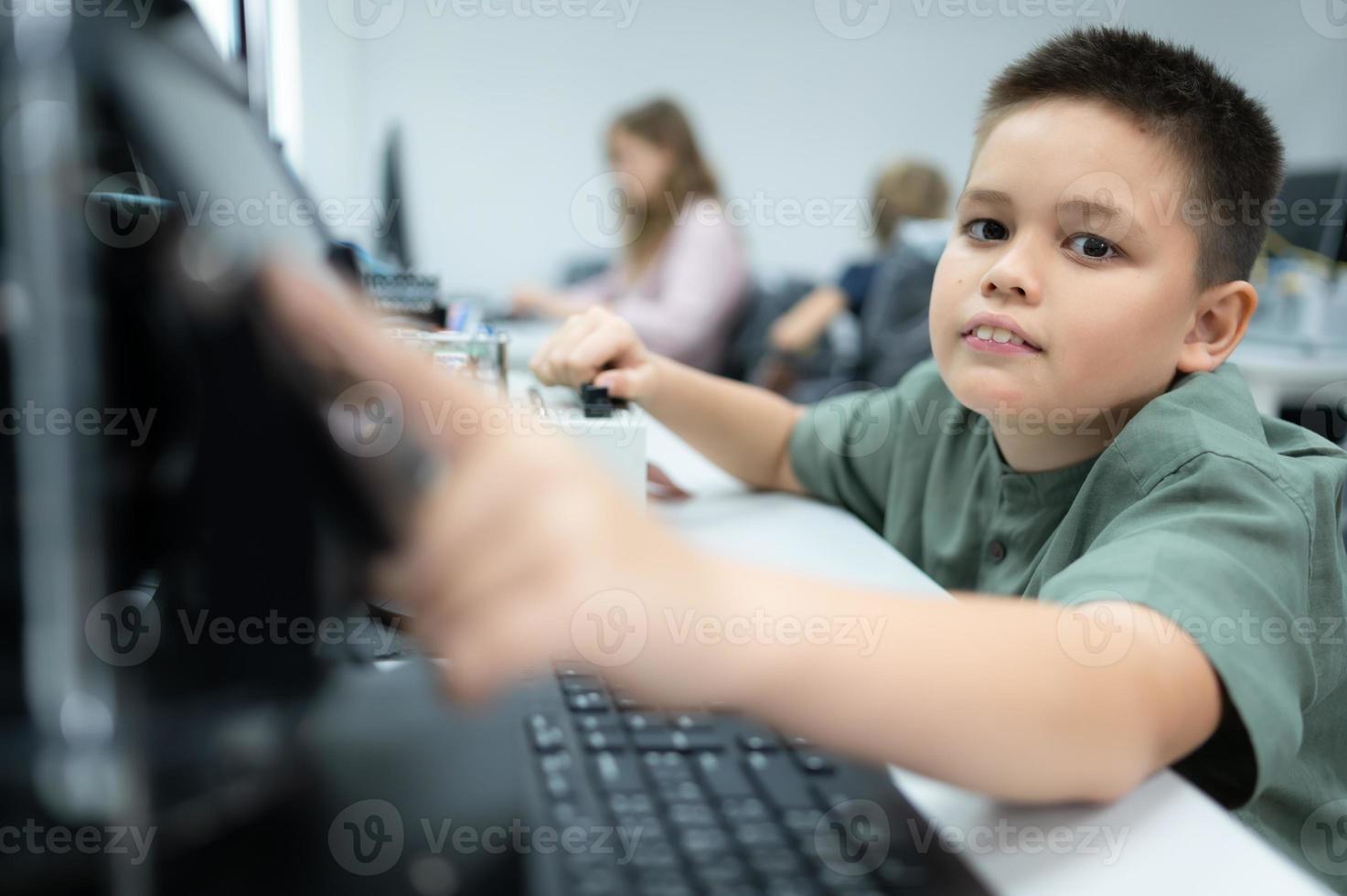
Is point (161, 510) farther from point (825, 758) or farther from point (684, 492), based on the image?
point (684, 492)

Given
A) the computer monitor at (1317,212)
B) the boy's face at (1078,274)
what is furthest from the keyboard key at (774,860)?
the computer monitor at (1317,212)

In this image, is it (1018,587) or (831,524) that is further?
(831,524)

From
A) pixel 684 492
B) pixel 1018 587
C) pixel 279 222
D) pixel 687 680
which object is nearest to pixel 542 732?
pixel 687 680

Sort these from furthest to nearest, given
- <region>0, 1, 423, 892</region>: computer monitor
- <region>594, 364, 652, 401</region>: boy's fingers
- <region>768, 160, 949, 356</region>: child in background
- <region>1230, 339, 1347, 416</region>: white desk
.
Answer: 1. <region>768, 160, 949, 356</region>: child in background
2. <region>1230, 339, 1347, 416</region>: white desk
3. <region>594, 364, 652, 401</region>: boy's fingers
4. <region>0, 1, 423, 892</region>: computer monitor

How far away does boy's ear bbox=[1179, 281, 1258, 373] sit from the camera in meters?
0.68

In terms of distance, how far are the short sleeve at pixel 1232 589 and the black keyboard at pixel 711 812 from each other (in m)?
0.14

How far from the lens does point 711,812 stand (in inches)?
13.8

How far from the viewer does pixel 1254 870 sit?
0.36 m

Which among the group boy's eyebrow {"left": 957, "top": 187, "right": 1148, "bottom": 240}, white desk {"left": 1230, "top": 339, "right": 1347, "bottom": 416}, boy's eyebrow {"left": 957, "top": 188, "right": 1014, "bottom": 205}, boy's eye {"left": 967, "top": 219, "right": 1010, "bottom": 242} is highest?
boy's eyebrow {"left": 957, "top": 188, "right": 1014, "bottom": 205}

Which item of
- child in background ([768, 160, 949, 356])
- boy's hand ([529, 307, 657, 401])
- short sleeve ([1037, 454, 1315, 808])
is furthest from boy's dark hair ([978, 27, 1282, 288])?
child in background ([768, 160, 949, 356])

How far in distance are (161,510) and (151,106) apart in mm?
124

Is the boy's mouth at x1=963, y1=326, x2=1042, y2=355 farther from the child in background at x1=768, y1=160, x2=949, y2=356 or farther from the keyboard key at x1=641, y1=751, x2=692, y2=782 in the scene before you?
the child in background at x1=768, y1=160, x2=949, y2=356

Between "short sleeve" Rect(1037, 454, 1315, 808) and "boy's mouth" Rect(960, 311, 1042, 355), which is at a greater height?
"boy's mouth" Rect(960, 311, 1042, 355)

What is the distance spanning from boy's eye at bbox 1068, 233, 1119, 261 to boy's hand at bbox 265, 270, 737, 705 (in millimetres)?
468
